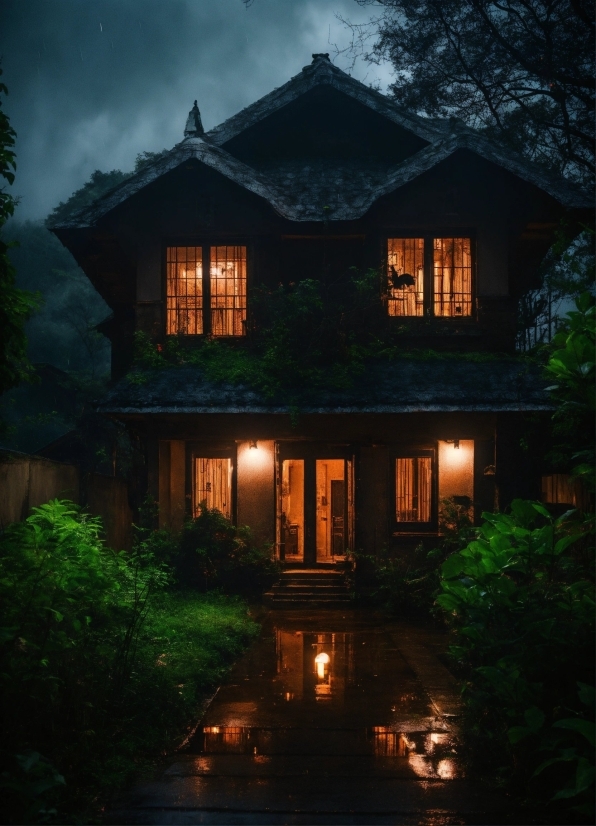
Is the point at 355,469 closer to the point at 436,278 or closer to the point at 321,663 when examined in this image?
the point at 436,278

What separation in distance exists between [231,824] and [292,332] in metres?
10.0

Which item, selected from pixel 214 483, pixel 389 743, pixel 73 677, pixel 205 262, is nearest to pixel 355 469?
pixel 214 483

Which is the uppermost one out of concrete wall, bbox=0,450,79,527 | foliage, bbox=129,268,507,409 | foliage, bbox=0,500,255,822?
foliage, bbox=129,268,507,409

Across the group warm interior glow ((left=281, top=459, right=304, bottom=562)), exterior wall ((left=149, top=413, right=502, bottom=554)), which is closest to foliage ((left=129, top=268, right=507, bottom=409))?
exterior wall ((left=149, top=413, right=502, bottom=554))

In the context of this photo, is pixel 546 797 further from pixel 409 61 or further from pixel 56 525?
pixel 409 61

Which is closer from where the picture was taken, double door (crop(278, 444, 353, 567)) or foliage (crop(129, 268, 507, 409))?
foliage (crop(129, 268, 507, 409))

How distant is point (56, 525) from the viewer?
702 cm

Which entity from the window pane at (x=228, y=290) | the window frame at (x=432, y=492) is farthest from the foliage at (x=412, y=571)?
the window pane at (x=228, y=290)

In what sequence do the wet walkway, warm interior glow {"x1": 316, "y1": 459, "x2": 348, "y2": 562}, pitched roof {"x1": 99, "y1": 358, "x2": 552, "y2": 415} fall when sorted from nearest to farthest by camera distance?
the wet walkway
pitched roof {"x1": 99, "y1": 358, "x2": 552, "y2": 415}
warm interior glow {"x1": 316, "y1": 459, "x2": 348, "y2": 562}

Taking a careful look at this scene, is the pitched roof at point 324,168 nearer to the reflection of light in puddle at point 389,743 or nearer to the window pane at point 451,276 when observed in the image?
the window pane at point 451,276

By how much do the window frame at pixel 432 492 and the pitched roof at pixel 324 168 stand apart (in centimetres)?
479

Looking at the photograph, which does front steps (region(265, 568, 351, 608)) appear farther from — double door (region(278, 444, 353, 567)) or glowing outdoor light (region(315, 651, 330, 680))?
glowing outdoor light (region(315, 651, 330, 680))

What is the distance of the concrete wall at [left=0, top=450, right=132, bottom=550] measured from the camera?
8797mm

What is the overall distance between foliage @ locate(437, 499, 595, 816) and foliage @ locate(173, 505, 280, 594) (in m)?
8.34
